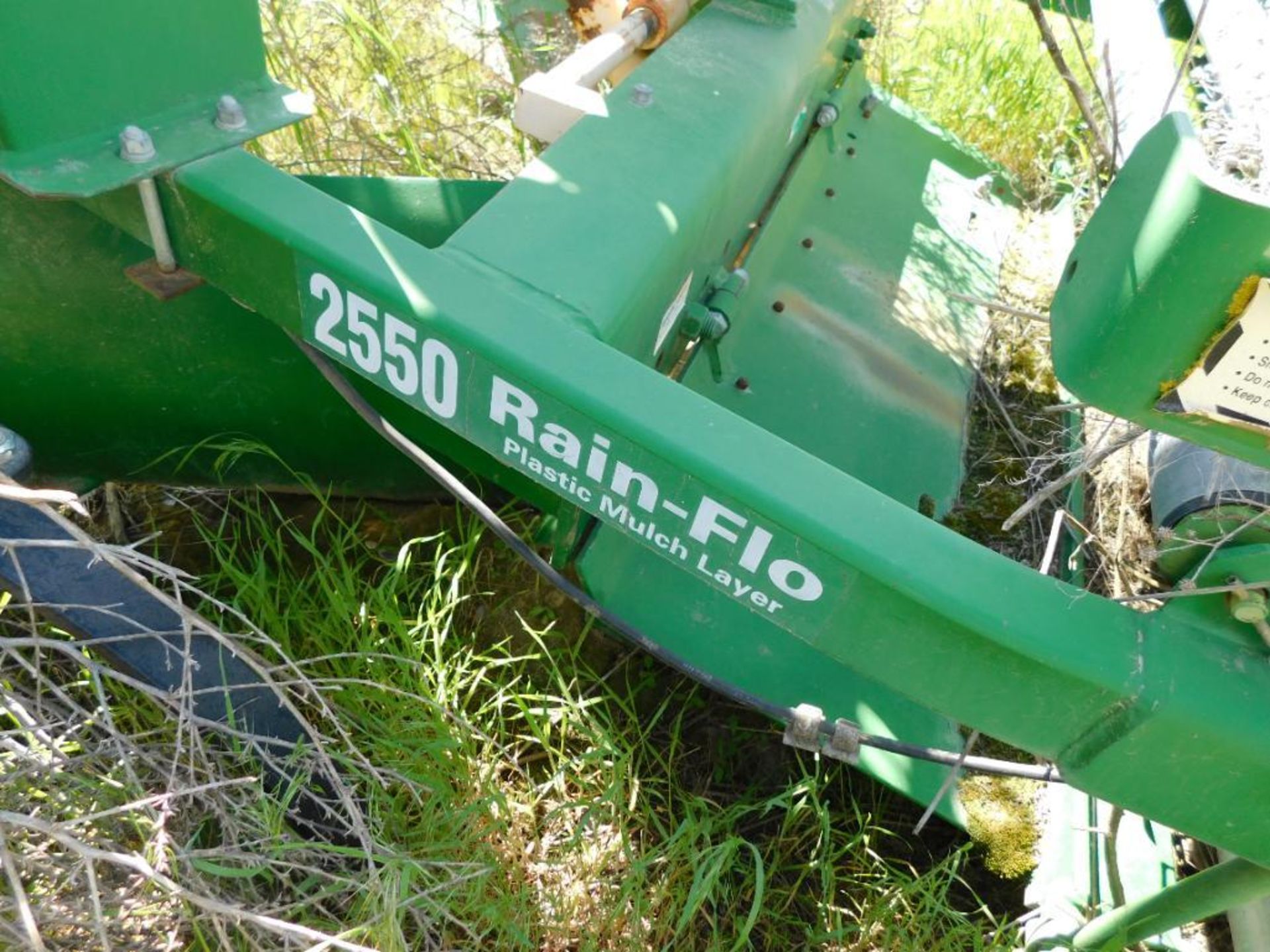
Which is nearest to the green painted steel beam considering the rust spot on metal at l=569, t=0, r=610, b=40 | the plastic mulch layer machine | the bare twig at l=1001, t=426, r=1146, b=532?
the plastic mulch layer machine

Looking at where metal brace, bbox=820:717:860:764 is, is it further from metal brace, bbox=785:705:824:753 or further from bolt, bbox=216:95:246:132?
bolt, bbox=216:95:246:132

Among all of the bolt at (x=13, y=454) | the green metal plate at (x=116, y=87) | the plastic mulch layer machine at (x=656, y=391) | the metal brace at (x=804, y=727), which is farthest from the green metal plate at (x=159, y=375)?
the metal brace at (x=804, y=727)

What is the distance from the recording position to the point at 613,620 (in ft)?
5.57

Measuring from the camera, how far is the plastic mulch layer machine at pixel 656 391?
3.72 feet

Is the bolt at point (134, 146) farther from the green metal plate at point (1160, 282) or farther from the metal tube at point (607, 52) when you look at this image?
the green metal plate at point (1160, 282)

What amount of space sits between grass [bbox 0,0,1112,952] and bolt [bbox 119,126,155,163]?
607mm

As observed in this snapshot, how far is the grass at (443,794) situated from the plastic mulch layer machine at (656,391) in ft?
0.45

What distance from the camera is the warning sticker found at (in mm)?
944

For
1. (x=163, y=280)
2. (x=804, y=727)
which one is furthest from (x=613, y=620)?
(x=163, y=280)

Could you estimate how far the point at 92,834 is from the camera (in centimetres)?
147

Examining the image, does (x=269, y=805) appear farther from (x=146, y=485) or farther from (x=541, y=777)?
(x=146, y=485)

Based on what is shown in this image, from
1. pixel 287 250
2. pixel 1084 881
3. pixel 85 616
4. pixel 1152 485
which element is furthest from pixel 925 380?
pixel 85 616

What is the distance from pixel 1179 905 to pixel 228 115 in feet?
5.33

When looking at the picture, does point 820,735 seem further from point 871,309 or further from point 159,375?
point 871,309
